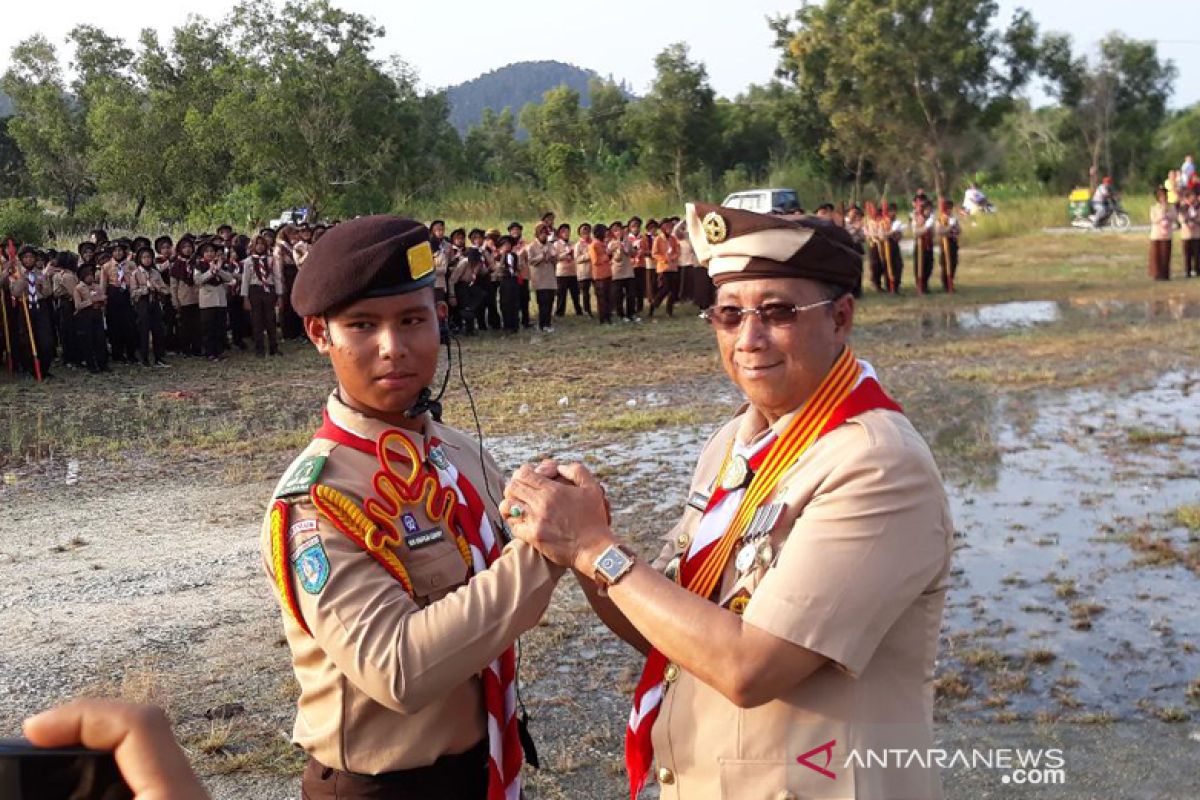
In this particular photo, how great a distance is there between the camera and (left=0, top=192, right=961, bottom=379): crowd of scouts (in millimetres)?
14406

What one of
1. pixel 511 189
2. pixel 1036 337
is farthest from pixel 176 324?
pixel 511 189

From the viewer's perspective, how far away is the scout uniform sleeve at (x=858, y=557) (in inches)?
68.6

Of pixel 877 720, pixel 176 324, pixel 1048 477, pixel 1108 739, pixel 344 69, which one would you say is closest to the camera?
pixel 877 720

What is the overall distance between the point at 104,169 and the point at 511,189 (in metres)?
12.5

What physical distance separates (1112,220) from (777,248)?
30.9 metres

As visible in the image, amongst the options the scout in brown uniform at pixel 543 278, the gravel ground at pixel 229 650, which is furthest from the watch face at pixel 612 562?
the scout in brown uniform at pixel 543 278

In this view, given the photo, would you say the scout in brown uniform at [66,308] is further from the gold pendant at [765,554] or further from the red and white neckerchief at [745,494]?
the gold pendant at [765,554]

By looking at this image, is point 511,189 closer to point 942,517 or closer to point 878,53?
point 878,53

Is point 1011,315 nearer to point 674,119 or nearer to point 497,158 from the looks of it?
point 674,119

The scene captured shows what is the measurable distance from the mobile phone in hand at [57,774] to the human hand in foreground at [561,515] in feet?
2.67

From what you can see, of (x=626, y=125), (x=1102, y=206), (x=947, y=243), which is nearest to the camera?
(x=947, y=243)

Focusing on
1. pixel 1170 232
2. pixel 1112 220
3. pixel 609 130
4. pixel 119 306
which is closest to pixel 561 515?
pixel 119 306

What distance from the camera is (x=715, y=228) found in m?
2.08

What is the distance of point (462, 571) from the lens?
2109 millimetres
